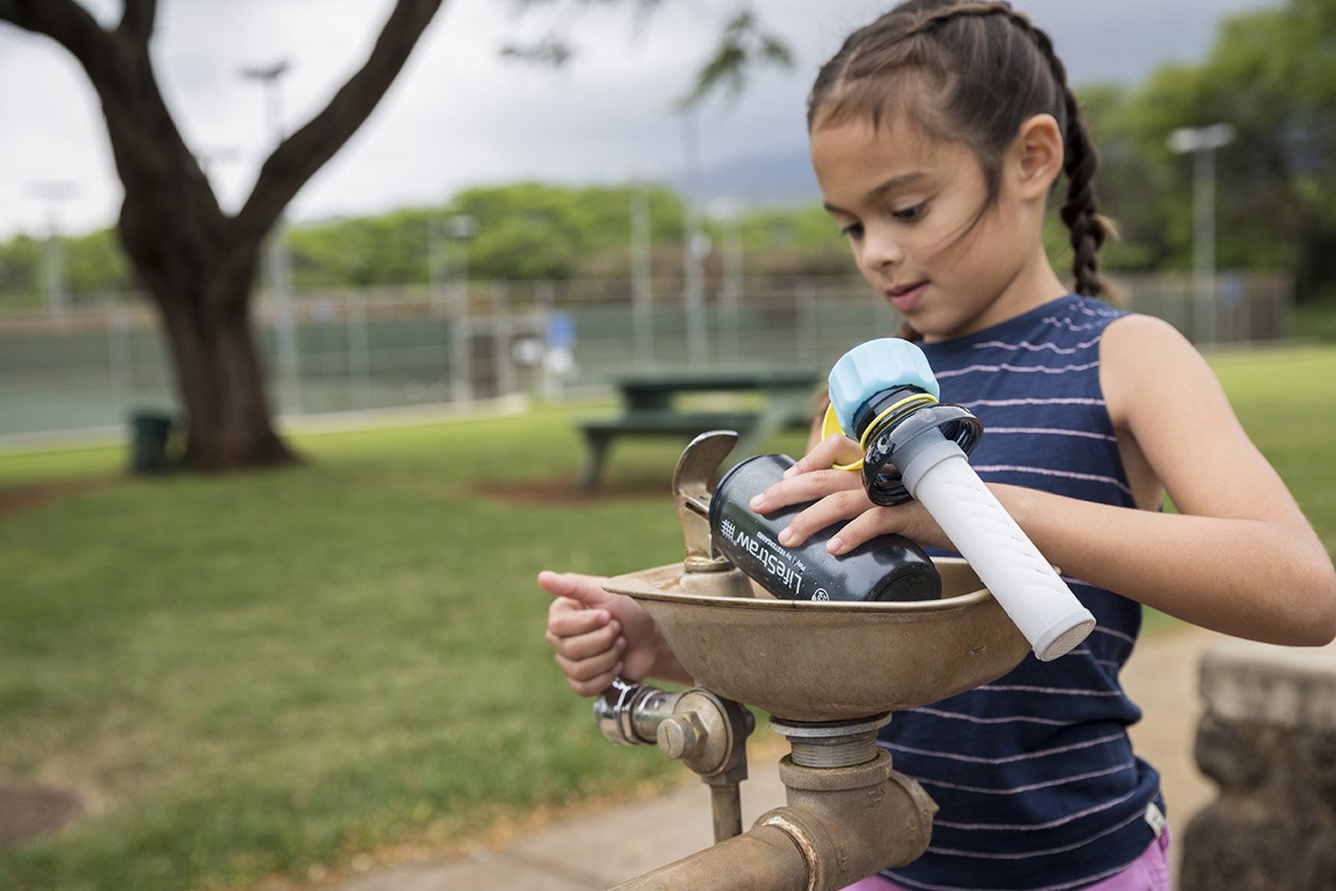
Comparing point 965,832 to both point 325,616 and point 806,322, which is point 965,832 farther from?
point 806,322

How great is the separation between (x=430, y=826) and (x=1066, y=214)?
2.45 metres

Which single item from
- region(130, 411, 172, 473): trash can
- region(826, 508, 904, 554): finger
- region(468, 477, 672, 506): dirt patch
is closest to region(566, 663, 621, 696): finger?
region(826, 508, 904, 554): finger

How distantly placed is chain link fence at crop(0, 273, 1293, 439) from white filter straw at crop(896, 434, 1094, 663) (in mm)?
18494

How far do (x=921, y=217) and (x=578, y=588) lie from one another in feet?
1.51

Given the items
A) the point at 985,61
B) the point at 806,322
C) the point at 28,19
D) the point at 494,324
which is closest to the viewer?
the point at 985,61

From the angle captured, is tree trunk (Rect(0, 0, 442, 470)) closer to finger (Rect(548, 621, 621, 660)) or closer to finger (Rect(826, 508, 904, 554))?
finger (Rect(548, 621, 621, 660))

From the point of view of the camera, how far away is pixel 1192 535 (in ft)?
3.29

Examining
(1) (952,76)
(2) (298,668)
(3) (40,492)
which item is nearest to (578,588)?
(1) (952,76)

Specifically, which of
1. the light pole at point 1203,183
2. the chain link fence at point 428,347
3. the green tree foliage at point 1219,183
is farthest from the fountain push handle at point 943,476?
the light pole at point 1203,183

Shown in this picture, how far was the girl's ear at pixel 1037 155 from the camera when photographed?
1.33 meters

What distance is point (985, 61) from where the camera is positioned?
4.32 ft

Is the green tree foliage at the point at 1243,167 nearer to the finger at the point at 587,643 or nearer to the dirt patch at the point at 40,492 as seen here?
the dirt patch at the point at 40,492

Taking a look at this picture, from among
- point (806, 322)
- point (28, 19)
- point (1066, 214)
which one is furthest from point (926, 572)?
point (806, 322)

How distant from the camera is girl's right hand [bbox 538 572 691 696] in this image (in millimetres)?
1248
